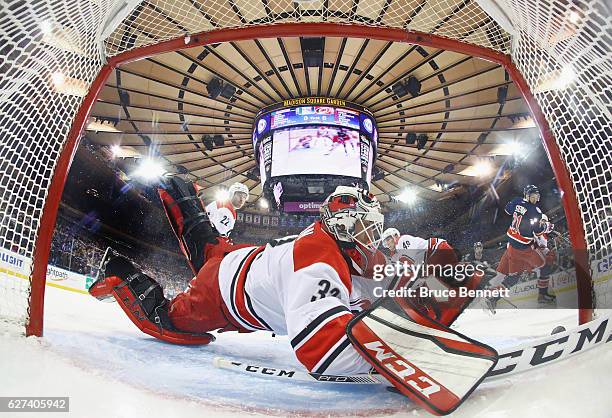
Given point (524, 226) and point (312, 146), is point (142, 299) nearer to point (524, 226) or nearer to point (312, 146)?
point (524, 226)

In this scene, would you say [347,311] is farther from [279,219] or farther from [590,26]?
[279,219]

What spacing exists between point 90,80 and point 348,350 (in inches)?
54.2

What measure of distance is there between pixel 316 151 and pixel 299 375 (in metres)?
3.13

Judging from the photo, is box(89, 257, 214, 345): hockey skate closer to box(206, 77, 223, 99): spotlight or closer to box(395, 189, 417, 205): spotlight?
box(206, 77, 223, 99): spotlight

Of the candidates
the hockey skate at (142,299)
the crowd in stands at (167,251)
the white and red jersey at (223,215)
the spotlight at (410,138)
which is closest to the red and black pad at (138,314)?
the hockey skate at (142,299)

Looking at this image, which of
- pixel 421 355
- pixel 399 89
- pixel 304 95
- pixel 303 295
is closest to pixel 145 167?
pixel 304 95

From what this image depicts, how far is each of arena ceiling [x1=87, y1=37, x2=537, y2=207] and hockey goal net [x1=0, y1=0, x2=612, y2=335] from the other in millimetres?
2004

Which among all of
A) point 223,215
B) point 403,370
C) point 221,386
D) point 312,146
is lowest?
point 221,386

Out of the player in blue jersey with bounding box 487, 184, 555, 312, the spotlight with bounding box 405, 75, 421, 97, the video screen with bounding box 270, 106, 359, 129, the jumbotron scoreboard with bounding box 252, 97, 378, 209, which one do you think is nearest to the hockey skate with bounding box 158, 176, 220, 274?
the player in blue jersey with bounding box 487, 184, 555, 312

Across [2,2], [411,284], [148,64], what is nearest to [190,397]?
[411,284]

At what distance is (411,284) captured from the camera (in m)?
0.97

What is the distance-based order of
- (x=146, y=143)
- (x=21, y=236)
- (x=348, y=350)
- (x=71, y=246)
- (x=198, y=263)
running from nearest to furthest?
(x=348, y=350)
(x=21, y=236)
(x=198, y=263)
(x=71, y=246)
(x=146, y=143)

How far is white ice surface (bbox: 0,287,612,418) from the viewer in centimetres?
79

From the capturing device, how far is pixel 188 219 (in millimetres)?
1632
